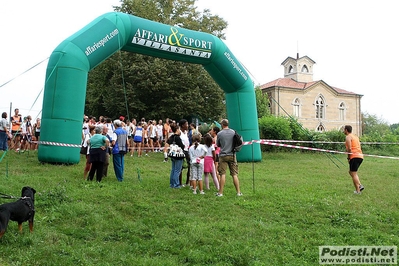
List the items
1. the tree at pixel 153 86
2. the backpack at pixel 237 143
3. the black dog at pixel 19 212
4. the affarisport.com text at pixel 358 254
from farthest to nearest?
the tree at pixel 153 86
the backpack at pixel 237 143
the affarisport.com text at pixel 358 254
the black dog at pixel 19 212

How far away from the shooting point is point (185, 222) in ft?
23.3

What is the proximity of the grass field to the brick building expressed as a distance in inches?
1598

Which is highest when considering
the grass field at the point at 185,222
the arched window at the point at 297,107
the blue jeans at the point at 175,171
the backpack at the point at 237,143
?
the arched window at the point at 297,107

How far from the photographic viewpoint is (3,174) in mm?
10430

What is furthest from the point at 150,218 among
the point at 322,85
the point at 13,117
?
the point at 322,85

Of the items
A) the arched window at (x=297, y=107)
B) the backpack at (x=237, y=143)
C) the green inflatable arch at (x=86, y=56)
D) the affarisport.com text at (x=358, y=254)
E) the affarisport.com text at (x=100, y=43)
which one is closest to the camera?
the affarisport.com text at (x=358, y=254)

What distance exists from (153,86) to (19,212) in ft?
73.9

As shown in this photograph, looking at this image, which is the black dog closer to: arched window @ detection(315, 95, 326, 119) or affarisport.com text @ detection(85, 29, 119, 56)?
affarisport.com text @ detection(85, 29, 119, 56)

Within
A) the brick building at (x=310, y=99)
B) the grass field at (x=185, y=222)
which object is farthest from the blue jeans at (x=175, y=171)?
the brick building at (x=310, y=99)

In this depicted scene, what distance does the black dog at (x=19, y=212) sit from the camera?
5.54 m

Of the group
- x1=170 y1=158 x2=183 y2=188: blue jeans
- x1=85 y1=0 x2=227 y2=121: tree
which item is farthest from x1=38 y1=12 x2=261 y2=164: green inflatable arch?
x1=85 y1=0 x2=227 y2=121: tree

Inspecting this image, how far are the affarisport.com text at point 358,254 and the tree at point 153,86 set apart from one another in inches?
889

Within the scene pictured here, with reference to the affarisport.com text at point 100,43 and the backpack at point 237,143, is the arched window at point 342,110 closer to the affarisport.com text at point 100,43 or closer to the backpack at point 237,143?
the affarisport.com text at point 100,43

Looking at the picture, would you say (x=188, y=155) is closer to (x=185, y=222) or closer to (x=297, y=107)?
(x=185, y=222)
